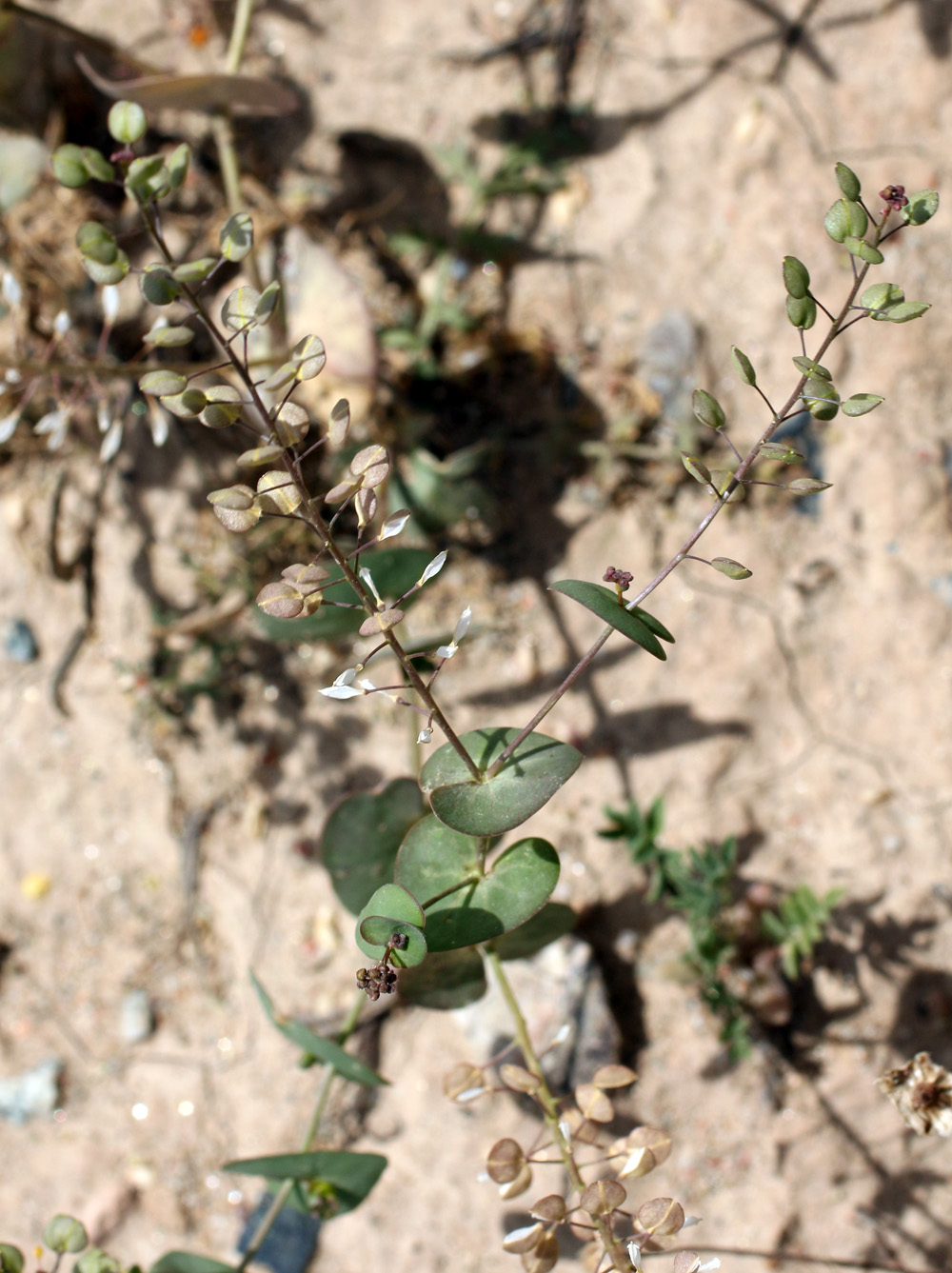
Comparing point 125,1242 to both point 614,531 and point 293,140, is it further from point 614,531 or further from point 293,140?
point 293,140

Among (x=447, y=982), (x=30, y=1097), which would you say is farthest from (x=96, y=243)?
(x=30, y=1097)

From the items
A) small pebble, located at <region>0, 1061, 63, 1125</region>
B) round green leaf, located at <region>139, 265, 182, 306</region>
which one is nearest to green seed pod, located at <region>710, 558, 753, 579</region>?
round green leaf, located at <region>139, 265, 182, 306</region>

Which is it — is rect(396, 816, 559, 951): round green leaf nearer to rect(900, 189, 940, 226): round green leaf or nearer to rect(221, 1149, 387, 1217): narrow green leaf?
rect(221, 1149, 387, 1217): narrow green leaf

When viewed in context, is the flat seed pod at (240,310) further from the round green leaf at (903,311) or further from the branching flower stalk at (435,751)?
the round green leaf at (903,311)

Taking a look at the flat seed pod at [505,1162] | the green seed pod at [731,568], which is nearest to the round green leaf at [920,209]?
the green seed pod at [731,568]

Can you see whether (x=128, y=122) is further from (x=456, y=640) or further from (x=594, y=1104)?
(x=594, y=1104)

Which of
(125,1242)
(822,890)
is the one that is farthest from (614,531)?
(125,1242)
